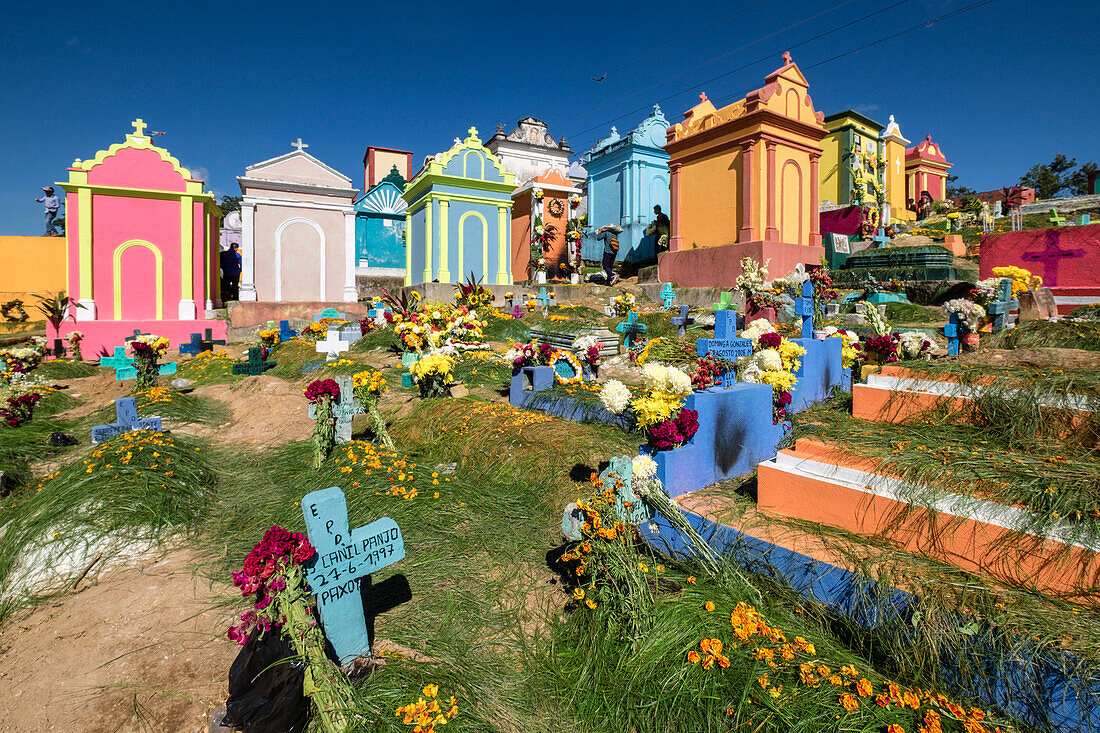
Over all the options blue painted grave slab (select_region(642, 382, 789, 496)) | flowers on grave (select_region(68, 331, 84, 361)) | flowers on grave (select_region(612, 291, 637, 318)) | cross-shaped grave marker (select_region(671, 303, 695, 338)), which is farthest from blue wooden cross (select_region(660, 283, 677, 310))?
flowers on grave (select_region(68, 331, 84, 361))

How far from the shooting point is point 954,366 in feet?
17.5

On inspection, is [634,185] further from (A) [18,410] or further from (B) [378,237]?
(A) [18,410]

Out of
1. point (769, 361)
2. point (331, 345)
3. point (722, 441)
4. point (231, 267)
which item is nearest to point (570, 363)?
point (769, 361)

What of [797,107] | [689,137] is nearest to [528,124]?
[689,137]

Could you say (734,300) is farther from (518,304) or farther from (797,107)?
(797,107)

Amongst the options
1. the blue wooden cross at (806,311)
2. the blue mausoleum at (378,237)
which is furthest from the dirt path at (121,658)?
the blue mausoleum at (378,237)

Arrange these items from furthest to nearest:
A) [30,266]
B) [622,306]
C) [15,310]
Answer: [30,266] → [15,310] → [622,306]

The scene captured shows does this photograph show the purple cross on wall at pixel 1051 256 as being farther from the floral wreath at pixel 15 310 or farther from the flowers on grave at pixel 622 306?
the floral wreath at pixel 15 310

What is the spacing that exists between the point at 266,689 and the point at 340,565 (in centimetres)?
63

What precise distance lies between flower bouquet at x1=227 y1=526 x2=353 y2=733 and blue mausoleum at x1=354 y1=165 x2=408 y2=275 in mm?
18312

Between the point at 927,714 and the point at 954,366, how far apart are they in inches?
176

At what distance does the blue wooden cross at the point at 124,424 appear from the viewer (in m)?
6.73

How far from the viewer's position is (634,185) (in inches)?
928

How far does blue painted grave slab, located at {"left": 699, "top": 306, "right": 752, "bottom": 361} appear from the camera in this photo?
7430mm
